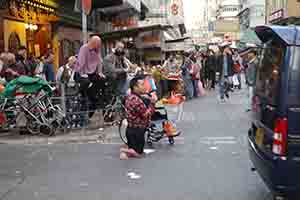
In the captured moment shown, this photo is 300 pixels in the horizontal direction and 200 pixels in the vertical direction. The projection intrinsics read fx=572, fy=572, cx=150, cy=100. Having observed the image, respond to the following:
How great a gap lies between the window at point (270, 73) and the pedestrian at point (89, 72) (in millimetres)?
5939

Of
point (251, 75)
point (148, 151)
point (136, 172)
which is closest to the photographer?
point (136, 172)

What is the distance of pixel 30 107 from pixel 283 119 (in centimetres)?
654

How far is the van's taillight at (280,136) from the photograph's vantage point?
17.6 ft

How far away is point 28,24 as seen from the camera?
57.7 ft

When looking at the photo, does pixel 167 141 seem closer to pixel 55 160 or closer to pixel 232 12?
pixel 55 160

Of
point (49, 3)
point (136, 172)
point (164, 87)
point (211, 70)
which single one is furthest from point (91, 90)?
point (211, 70)

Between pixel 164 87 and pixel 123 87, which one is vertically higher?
pixel 123 87

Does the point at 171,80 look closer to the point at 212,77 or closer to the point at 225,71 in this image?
the point at 225,71

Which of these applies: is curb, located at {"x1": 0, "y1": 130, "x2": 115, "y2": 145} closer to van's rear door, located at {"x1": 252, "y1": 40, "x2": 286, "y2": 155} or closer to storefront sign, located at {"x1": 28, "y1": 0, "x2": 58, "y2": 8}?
van's rear door, located at {"x1": 252, "y1": 40, "x2": 286, "y2": 155}

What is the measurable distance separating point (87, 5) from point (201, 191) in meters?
6.36

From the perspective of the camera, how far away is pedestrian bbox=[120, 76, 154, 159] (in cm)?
917

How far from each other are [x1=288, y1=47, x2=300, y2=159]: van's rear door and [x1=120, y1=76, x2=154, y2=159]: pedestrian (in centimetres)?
402

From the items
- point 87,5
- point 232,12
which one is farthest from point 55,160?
point 232,12

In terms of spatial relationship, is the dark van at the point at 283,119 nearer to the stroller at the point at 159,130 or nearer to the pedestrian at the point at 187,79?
the stroller at the point at 159,130
